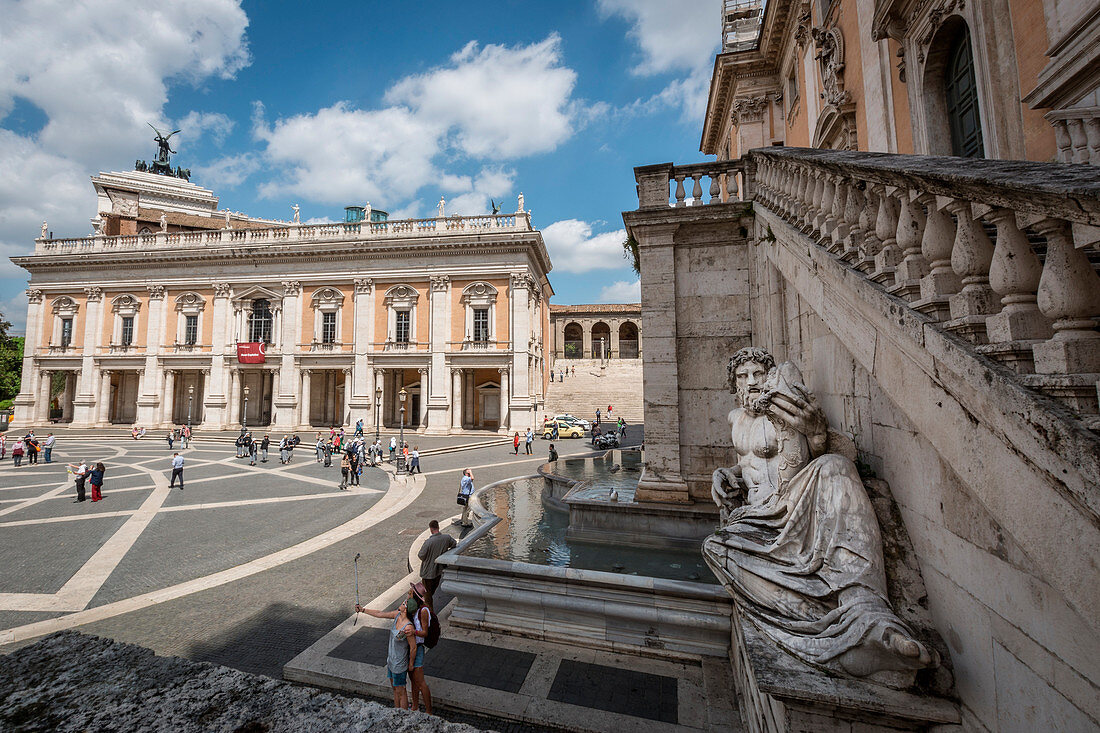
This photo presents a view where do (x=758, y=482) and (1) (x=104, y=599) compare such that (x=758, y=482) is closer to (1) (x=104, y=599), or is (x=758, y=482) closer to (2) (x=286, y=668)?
(2) (x=286, y=668)

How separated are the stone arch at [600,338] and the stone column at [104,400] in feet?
143

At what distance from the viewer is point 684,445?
7129mm

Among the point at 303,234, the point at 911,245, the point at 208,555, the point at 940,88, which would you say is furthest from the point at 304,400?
the point at 911,245

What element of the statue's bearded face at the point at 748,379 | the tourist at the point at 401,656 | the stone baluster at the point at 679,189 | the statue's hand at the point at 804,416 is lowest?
the tourist at the point at 401,656

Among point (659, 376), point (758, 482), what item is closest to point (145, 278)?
point (659, 376)

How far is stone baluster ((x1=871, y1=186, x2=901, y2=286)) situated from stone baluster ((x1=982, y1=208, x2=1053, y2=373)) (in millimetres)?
948

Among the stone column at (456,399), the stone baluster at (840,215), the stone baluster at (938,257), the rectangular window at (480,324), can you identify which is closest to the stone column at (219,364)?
the stone column at (456,399)

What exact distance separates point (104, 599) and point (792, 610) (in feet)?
29.9

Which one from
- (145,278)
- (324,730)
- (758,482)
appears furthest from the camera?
(145,278)

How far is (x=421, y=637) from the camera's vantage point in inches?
162

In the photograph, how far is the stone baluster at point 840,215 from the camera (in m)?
3.42

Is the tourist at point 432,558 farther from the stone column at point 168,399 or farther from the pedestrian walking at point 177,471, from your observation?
the stone column at point 168,399

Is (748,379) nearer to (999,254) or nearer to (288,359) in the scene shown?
(999,254)

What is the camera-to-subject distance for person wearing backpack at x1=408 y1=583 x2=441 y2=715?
13.2 ft
